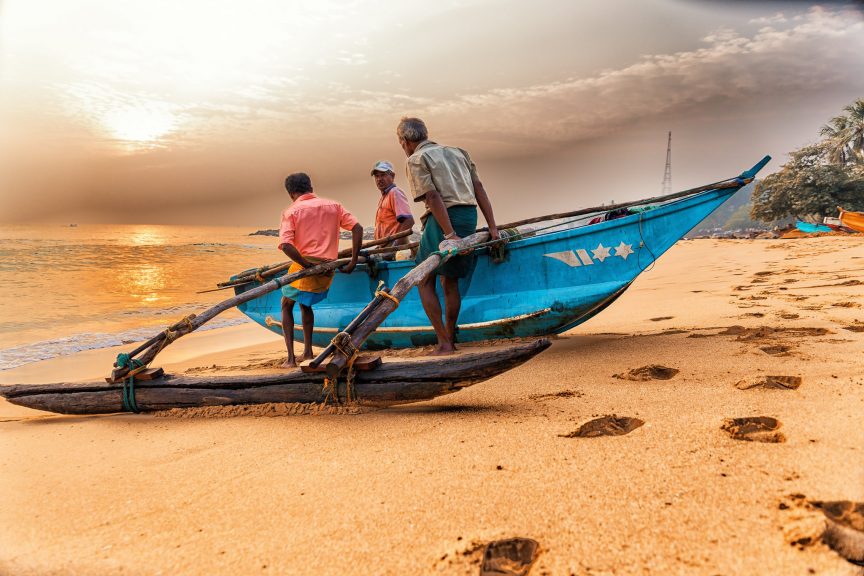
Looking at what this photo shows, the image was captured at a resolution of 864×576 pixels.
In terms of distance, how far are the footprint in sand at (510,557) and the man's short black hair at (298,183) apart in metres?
4.15

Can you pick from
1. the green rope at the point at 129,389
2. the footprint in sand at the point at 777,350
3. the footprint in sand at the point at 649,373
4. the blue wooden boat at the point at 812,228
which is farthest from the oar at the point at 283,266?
the blue wooden boat at the point at 812,228

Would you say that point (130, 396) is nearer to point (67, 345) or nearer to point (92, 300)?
point (67, 345)

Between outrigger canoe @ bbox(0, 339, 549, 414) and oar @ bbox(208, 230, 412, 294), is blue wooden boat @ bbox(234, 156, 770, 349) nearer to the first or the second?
oar @ bbox(208, 230, 412, 294)

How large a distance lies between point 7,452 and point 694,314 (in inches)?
239

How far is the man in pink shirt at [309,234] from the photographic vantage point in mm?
4699

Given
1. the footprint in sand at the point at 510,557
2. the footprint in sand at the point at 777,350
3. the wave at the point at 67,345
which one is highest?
the footprint in sand at the point at 777,350

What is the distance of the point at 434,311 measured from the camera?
419 cm

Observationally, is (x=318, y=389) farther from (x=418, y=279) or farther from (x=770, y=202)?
(x=770, y=202)

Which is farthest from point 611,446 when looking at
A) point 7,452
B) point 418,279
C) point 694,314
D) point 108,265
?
point 108,265

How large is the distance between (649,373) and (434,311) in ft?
5.69

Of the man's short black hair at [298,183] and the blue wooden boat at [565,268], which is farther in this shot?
the man's short black hair at [298,183]

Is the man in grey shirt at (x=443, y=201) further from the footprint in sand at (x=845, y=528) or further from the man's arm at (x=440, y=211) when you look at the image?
the footprint in sand at (x=845, y=528)

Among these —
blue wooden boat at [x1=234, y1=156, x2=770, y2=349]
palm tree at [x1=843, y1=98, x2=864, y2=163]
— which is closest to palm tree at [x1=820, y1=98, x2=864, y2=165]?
palm tree at [x1=843, y1=98, x2=864, y2=163]

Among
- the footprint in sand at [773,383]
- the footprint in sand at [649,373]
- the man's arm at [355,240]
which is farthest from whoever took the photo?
the man's arm at [355,240]
